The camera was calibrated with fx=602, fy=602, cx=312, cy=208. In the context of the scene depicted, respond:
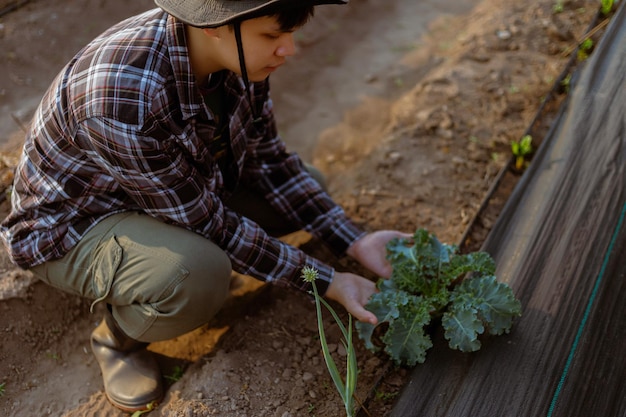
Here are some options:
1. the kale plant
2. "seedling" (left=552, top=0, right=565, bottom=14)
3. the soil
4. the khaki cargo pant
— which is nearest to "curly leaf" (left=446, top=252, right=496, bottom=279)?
the kale plant

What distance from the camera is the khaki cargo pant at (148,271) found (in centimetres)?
202

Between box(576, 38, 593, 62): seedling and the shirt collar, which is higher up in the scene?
the shirt collar

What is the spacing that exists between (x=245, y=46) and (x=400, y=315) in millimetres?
1052

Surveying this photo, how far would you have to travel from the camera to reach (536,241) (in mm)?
2422

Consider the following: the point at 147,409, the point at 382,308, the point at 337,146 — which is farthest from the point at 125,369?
the point at 337,146

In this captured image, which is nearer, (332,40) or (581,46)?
(581,46)

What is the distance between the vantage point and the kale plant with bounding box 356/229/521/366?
6.70 feet

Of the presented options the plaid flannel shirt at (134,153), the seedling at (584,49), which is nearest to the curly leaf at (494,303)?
the plaid flannel shirt at (134,153)

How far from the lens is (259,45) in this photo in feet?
5.73

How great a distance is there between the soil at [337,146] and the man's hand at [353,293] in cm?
22

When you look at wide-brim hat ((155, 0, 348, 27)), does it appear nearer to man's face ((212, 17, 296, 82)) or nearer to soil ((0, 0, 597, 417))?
man's face ((212, 17, 296, 82))

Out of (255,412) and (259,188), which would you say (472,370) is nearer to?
(255,412)

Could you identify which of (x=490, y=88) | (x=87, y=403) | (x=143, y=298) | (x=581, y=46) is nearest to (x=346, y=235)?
(x=143, y=298)

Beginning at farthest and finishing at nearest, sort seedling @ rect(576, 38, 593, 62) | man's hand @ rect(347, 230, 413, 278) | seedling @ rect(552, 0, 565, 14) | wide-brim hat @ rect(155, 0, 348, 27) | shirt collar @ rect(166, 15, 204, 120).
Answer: seedling @ rect(552, 0, 565, 14) → seedling @ rect(576, 38, 593, 62) → man's hand @ rect(347, 230, 413, 278) → shirt collar @ rect(166, 15, 204, 120) → wide-brim hat @ rect(155, 0, 348, 27)
